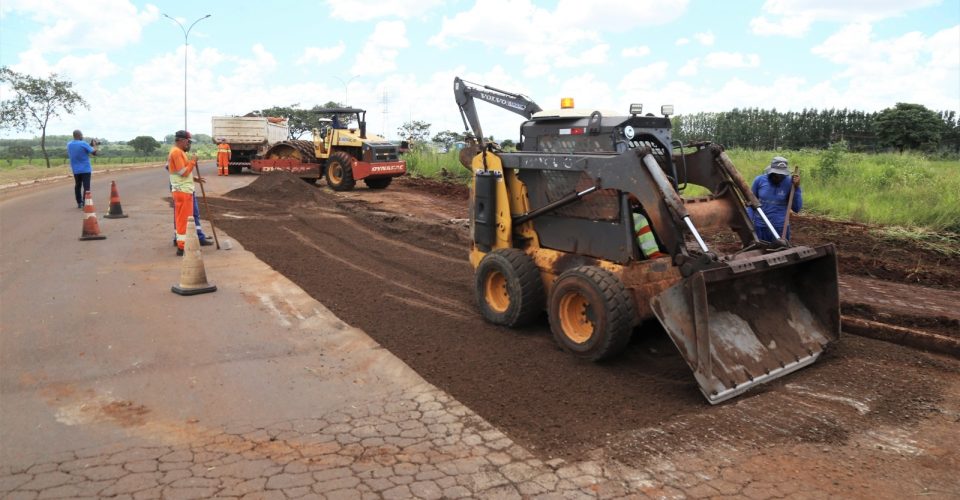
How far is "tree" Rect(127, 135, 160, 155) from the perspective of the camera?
70.6m

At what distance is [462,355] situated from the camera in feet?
18.1

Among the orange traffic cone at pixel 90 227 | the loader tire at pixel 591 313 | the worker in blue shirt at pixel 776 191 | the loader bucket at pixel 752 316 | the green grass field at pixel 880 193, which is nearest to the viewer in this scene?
the loader bucket at pixel 752 316

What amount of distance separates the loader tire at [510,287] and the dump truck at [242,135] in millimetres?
21574

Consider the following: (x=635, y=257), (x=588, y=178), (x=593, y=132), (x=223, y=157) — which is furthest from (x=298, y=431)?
(x=223, y=157)

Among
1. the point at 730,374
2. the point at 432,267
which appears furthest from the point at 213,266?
the point at 730,374

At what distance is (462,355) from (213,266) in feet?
14.2

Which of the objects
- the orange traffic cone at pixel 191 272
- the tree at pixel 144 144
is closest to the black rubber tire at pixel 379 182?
the orange traffic cone at pixel 191 272

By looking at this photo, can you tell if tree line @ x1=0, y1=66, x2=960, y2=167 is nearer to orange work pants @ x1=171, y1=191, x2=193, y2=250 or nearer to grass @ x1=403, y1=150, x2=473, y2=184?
grass @ x1=403, y1=150, x2=473, y2=184

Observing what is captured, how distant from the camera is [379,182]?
19.9 m

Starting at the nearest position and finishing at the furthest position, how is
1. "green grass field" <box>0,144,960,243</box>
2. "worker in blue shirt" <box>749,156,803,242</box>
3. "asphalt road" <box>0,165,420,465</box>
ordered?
"asphalt road" <box>0,165,420,465</box> → "worker in blue shirt" <box>749,156,803,242</box> → "green grass field" <box>0,144,960,243</box>

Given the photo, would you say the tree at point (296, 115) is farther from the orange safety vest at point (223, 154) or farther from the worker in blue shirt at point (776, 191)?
the worker in blue shirt at point (776, 191)

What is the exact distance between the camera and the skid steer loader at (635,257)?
4805 mm

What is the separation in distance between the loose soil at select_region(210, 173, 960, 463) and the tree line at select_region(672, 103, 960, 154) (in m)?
26.3

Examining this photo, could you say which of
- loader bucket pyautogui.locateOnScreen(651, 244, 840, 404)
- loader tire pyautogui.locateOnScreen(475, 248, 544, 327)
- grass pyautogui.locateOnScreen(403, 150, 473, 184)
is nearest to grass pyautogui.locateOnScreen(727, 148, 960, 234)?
loader bucket pyautogui.locateOnScreen(651, 244, 840, 404)
